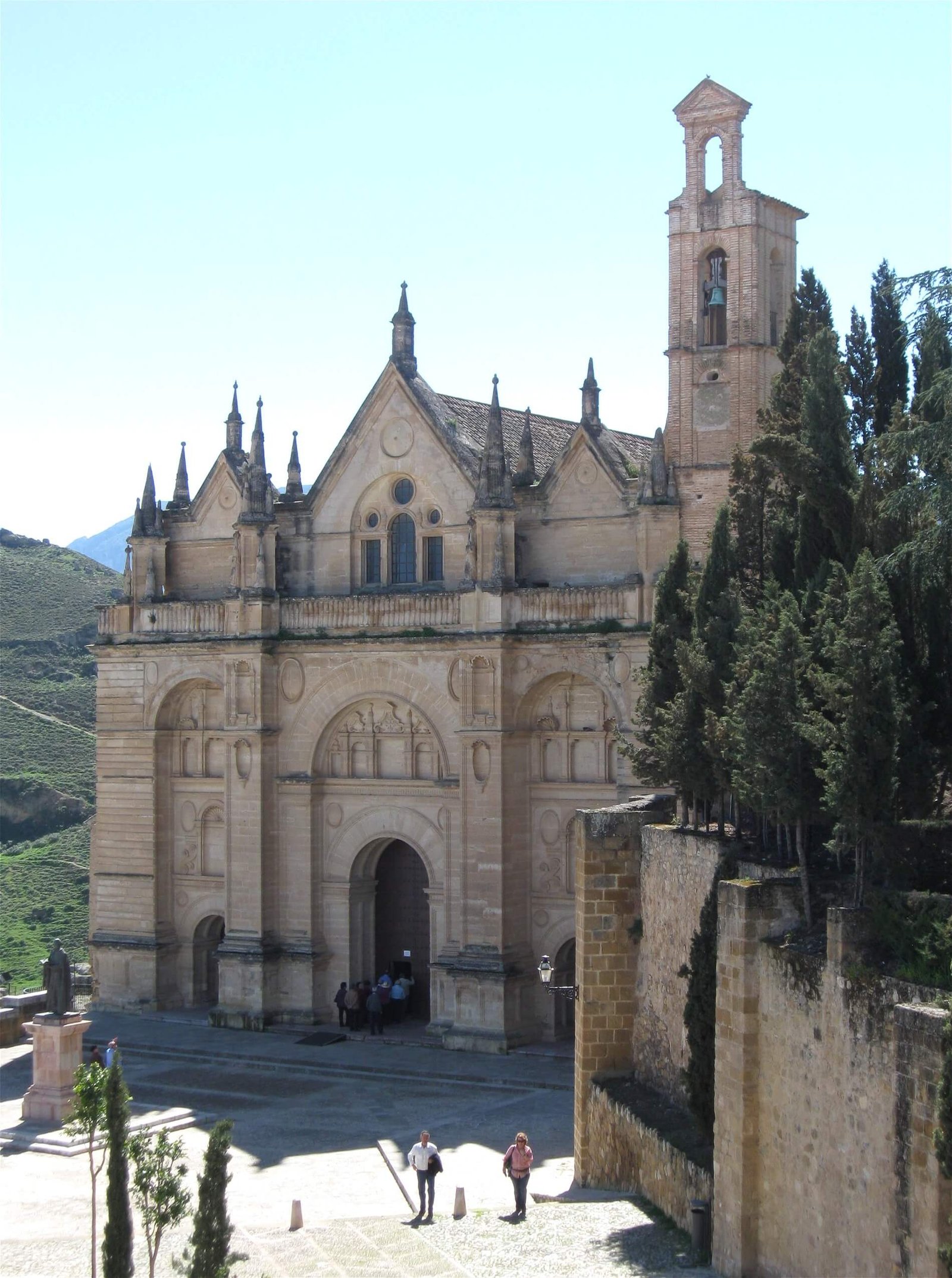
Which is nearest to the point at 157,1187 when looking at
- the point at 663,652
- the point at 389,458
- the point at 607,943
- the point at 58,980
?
the point at 607,943

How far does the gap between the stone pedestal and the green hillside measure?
23619 millimetres

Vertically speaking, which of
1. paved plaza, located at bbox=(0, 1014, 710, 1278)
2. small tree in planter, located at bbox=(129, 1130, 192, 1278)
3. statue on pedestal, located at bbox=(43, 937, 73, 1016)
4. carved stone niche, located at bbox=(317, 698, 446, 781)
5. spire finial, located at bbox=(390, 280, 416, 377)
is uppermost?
spire finial, located at bbox=(390, 280, 416, 377)

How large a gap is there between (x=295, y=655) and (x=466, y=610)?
15.2 feet

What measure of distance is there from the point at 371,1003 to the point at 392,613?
27.5ft

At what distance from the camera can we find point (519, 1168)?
2584cm

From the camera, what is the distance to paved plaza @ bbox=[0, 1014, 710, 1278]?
949 inches

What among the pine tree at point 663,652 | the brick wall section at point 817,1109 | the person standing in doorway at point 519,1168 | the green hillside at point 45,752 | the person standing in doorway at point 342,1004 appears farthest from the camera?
the green hillside at point 45,752

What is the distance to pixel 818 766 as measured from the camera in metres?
22.8

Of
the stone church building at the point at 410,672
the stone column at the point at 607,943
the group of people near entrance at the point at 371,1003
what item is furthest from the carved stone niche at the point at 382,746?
the stone column at the point at 607,943

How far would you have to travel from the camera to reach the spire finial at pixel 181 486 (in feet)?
151

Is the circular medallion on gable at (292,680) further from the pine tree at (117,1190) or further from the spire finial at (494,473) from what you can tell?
the pine tree at (117,1190)

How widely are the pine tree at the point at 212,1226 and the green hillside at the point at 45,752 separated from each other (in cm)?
3931

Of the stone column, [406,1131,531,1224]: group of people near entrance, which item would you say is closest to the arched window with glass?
the stone column

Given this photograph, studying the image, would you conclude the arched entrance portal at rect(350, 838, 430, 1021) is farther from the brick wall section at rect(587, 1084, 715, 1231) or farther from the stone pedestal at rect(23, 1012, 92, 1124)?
the brick wall section at rect(587, 1084, 715, 1231)
